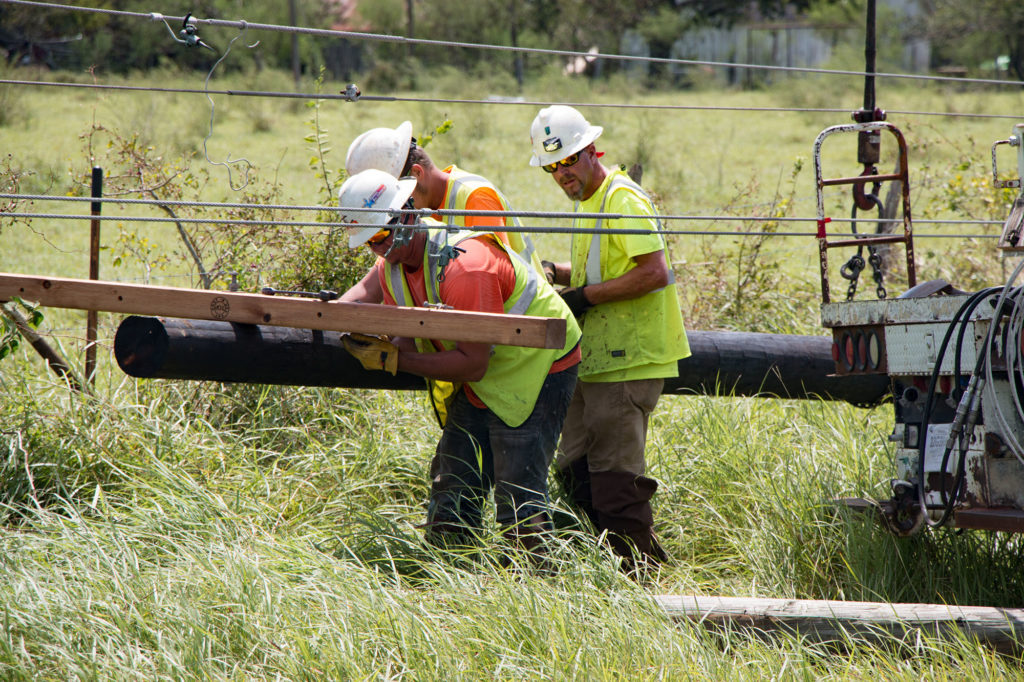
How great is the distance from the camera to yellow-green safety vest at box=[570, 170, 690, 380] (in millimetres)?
4188

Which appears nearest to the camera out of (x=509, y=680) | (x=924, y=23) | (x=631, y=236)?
(x=509, y=680)

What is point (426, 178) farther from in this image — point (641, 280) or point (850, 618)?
point (850, 618)

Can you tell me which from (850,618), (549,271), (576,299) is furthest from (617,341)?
(850,618)

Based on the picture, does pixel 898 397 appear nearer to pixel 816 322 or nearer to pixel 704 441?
pixel 704 441

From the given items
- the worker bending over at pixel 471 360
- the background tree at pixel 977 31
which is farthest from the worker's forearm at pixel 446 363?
the background tree at pixel 977 31

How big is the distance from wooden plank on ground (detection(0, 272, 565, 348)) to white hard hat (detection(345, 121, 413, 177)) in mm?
722

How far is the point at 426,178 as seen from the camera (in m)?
4.11

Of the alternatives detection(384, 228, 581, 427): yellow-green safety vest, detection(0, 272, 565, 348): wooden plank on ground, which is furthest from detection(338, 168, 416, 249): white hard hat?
detection(0, 272, 565, 348): wooden plank on ground

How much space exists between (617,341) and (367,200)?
1.25 meters

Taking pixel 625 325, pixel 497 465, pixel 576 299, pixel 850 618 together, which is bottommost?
pixel 850 618

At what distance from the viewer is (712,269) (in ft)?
25.7

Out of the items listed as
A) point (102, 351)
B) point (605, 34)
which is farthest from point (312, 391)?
point (605, 34)

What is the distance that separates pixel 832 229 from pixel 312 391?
700 centimetres

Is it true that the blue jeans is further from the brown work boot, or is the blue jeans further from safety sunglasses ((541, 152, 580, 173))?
safety sunglasses ((541, 152, 580, 173))
